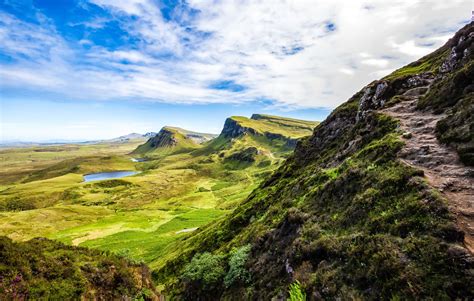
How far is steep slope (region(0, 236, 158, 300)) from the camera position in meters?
16.5

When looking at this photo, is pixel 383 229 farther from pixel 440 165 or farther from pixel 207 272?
pixel 207 272

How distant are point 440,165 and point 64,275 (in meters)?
28.4

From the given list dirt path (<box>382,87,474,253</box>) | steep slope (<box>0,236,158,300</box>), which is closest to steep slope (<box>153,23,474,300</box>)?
dirt path (<box>382,87,474,253</box>)

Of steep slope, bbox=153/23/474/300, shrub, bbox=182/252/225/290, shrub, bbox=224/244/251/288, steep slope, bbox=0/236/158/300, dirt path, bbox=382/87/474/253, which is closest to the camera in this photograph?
steep slope, bbox=153/23/474/300

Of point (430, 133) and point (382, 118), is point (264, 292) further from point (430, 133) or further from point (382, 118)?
point (382, 118)

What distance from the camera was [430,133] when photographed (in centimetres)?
2425

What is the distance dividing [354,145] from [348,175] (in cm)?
1253

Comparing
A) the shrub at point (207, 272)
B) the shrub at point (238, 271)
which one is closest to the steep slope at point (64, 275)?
the shrub at point (207, 272)

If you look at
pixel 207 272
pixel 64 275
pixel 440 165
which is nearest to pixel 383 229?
pixel 440 165

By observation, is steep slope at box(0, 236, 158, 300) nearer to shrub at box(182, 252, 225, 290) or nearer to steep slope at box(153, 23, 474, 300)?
shrub at box(182, 252, 225, 290)

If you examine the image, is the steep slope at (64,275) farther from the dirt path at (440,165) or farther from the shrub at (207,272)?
the dirt path at (440,165)

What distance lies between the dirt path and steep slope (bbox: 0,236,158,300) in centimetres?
2332

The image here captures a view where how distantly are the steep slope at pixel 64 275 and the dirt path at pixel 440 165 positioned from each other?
76.5 ft

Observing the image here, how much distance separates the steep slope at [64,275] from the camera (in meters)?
16.5
